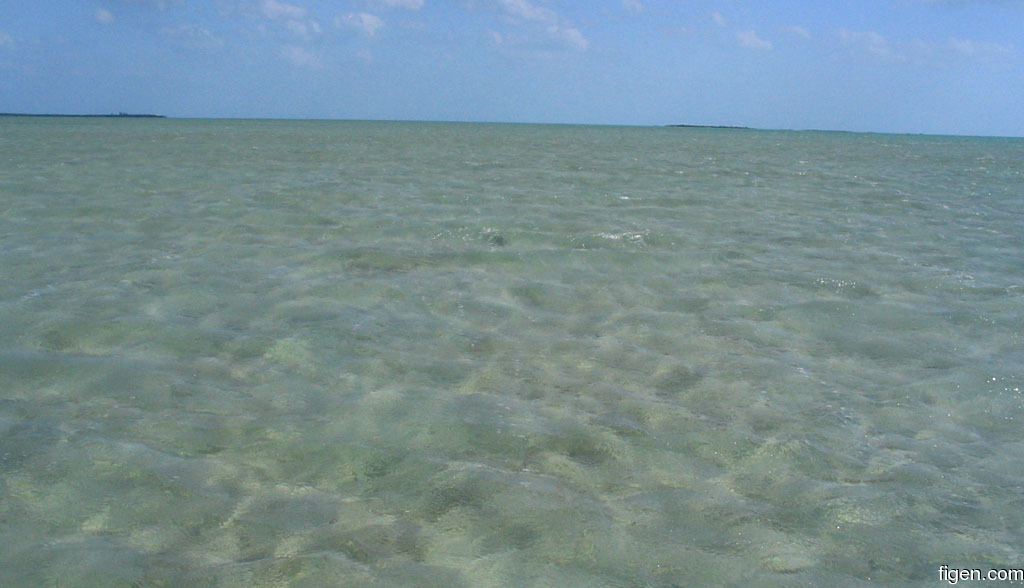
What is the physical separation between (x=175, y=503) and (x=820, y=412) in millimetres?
3312

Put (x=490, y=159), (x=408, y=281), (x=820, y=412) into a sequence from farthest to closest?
(x=490, y=159) < (x=408, y=281) < (x=820, y=412)

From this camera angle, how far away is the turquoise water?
9.25 feet

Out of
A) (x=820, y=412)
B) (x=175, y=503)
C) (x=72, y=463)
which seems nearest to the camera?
(x=175, y=503)

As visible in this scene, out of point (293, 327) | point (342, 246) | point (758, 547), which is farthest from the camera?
point (342, 246)

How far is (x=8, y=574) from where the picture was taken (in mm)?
2586

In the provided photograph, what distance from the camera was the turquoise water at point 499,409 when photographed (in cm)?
282

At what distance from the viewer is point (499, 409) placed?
13.4 feet

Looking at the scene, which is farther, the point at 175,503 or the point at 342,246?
the point at 342,246

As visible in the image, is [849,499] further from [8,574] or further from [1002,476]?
[8,574]

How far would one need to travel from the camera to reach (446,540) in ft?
9.41

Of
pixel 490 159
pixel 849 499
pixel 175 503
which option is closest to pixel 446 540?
pixel 175 503

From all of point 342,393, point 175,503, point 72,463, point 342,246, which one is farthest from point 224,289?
point 175,503

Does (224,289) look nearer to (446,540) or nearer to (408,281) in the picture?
(408,281)

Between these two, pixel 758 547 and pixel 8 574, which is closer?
pixel 8 574
